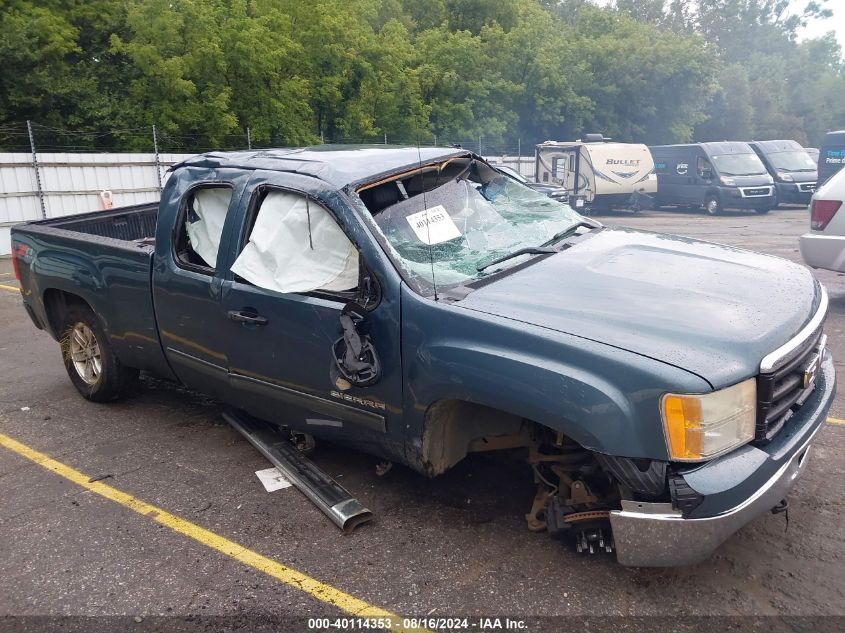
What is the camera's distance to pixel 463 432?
11.0 ft

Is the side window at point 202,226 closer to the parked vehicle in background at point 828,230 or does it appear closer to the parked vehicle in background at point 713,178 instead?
the parked vehicle in background at point 828,230

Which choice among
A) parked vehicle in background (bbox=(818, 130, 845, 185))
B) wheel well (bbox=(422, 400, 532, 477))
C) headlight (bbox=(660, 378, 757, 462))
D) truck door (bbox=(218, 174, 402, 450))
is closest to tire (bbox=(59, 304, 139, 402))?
truck door (bbox=(218, 174, 402, 450))

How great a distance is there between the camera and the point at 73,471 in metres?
4.21

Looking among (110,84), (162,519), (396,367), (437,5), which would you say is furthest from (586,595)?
(437,5)

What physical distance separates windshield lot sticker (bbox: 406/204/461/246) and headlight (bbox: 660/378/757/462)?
4.91ft

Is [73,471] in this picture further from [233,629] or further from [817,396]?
[817,396]

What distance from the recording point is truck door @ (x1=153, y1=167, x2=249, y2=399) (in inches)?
156

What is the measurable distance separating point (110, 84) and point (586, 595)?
72.1 ft

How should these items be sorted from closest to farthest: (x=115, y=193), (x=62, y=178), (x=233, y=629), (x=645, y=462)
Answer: (x=645, y=462) < (x=233, y=629) < (x=62, y=178) < (x=115, y=193)

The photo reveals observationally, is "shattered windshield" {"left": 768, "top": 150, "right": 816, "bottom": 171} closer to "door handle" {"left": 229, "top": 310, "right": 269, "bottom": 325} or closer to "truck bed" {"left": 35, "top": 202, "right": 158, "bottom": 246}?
"truck bed" {"left": 35, "top": 202, "right": 158, "bottom": 246}

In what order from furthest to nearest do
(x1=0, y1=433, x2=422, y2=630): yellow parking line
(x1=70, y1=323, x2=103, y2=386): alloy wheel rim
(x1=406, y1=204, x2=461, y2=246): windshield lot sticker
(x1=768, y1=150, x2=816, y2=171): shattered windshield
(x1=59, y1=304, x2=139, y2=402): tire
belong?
(x1=768, y1=150, x2=816, y2=171): shattered windshield
(x1=70, y1=323, x2=103, y2=386): alloy wheel rim
(x1=59, y1=304, x2=139, y2=402): tire
(x1=406, y1=204, x2=461, y2=246): windshield lot sticker
(x1=0, y1=433, x2=422, y2=630): yellow parking line

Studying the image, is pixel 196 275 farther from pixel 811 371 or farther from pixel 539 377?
pixel 811 371

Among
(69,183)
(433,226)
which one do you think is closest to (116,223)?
(433,226)

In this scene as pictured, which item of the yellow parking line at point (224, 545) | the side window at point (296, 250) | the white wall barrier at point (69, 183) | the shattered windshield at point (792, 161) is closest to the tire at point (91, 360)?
the yellow parking line at point (224, 545)
